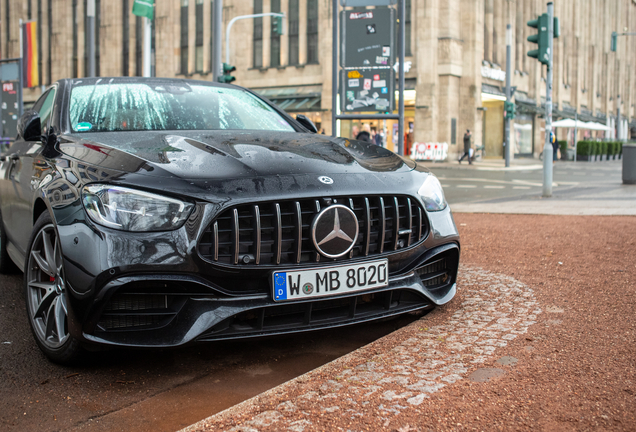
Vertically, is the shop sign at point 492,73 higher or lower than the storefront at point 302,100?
higher

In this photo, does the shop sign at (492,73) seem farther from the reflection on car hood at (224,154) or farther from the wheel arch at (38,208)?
the wheel arch at (38,208)

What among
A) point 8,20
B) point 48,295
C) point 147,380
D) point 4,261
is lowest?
point 147,380

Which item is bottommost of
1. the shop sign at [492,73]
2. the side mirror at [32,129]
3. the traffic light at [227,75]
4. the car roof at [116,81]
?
the side mirror at [32,129]

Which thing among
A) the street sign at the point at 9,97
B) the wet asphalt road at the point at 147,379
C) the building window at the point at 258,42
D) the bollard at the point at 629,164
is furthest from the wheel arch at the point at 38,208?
the building window at the point at 258,42

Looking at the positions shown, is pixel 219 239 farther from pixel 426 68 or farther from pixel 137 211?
pixel 426 68

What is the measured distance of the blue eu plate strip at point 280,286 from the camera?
9.40ft

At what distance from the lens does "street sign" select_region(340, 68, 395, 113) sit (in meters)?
11.2

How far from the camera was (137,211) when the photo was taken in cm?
278

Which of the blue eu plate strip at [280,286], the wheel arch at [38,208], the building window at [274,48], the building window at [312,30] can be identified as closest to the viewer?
the blue eu plate strip at [280,286]

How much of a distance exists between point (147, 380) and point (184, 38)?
4655 cm

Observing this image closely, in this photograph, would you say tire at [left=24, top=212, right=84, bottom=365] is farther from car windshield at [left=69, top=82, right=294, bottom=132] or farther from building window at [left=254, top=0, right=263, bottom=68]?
building window at [left=254, top=0, right=263, bottom=68]

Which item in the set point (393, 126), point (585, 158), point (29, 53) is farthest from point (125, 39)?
point (585, 158)

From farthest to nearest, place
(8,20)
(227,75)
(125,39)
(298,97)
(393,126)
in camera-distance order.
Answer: (8,20) < (125,39) < (298,97) < (393,126) < (227,75)

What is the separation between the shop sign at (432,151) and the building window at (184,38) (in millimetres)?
19271
